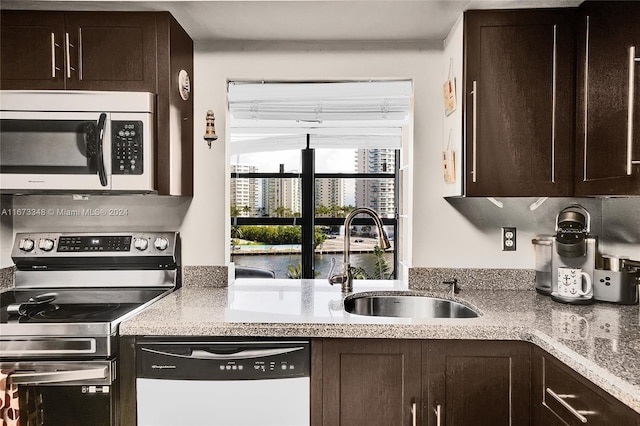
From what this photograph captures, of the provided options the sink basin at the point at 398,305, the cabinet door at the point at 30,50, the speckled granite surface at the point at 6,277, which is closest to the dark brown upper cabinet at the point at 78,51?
the cabinet door at the point at 30,50

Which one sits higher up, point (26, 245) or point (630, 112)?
point (630, 112)

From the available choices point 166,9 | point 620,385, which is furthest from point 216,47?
point 620,385

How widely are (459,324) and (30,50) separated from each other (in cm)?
202

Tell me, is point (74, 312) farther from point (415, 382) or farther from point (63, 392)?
point (415, 382)

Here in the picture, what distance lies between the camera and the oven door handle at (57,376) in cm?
148

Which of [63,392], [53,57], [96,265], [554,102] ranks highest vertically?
[53,57]

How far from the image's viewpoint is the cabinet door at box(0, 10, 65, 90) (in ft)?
5.96

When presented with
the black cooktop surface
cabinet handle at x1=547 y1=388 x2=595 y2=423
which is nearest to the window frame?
the black cooktop surface

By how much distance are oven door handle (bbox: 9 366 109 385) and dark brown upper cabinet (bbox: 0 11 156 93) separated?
112 cm

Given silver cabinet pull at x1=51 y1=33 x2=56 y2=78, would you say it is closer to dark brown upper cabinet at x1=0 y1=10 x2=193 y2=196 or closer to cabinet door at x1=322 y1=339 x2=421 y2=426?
dark brown upper cabinet at x1=0 y1=10 x2=193 y2=196

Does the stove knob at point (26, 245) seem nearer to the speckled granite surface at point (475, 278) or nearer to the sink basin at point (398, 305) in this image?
the sink basin at point (398, 305)

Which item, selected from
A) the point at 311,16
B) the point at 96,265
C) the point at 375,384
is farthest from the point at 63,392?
the point at 311,16

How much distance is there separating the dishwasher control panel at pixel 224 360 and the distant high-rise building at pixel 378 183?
216 cm

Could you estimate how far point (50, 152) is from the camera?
181 cm
